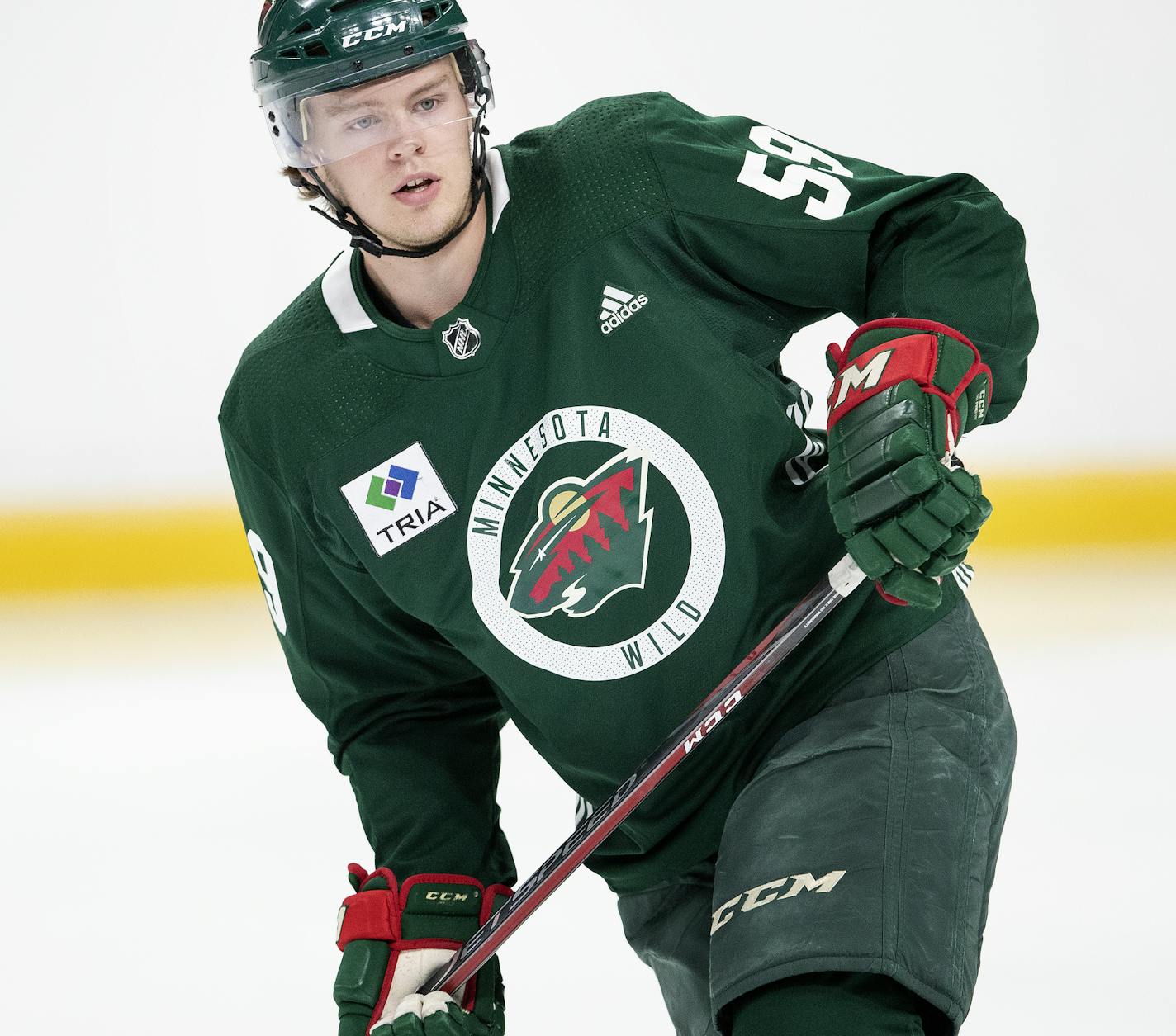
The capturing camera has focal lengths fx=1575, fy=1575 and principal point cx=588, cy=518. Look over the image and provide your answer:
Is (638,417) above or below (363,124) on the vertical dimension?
below

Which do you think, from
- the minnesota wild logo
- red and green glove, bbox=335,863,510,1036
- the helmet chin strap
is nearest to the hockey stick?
red and green glove, bbox=335,863,510,1036

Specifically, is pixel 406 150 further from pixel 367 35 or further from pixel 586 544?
pixel 586 544

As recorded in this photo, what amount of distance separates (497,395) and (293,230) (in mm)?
2598

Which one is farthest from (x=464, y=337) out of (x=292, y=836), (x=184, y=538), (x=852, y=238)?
(x=184, y=538)

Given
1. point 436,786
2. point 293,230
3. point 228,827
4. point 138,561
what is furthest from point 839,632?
point 138,561

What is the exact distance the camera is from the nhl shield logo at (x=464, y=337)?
1.83m

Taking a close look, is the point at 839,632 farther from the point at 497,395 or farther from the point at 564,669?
the point at 497,395

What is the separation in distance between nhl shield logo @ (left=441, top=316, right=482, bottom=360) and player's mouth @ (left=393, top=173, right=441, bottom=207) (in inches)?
5.6

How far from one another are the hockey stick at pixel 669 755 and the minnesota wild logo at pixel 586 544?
0.16 m

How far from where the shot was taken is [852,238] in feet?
5.85

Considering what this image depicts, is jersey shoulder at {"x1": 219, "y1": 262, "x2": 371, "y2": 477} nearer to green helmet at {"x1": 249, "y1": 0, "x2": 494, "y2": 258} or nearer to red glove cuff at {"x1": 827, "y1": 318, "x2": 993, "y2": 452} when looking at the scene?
green helmet at {"x1": 249, "y1": 0, "x2": 494, "y2": 258}

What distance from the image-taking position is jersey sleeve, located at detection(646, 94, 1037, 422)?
1.77 metres

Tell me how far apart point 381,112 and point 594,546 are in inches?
22.2

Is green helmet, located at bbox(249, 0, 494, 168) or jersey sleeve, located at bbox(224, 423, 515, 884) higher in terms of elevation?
green helmet, located at bbox(249, 0, 494, 168)
